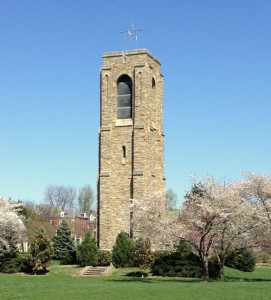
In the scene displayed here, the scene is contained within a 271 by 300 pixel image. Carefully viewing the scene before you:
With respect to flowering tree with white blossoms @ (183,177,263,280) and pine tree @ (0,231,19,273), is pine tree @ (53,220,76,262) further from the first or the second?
flowering tree with white blossoms @ (183,177,263,280)

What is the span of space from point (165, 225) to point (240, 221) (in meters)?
4.22

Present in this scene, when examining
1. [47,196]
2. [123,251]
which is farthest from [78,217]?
[123,251]

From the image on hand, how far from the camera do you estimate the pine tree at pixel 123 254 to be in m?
38.8

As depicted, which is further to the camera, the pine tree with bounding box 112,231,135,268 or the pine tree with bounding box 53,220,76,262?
the pine tree with bounding box 53,220,76,262

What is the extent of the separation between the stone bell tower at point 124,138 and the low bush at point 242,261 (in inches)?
320

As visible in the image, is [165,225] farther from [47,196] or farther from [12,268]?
[47,196]

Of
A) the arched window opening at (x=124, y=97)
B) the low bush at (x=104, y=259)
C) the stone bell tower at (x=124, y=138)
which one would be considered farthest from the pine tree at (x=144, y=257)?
the arched window opening at (x=124, y=97)

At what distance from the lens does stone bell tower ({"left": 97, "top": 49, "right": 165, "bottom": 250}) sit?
43906mm

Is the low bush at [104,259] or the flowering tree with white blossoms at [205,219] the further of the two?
the low bush at [104,259]

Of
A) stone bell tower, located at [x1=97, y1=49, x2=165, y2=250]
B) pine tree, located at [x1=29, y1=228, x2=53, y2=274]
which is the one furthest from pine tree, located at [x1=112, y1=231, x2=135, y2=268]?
pine tree, located at [x1=29, y1=228, x2=53, y2=274]

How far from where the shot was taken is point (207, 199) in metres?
29.6

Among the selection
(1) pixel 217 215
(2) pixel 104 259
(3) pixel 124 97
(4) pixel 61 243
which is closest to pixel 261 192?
(1) pixel 217 215

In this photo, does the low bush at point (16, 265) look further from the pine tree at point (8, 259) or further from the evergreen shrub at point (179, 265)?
the evergreen shrub at point (179, 265)

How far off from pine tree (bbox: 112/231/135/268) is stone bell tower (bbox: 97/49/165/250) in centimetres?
410
